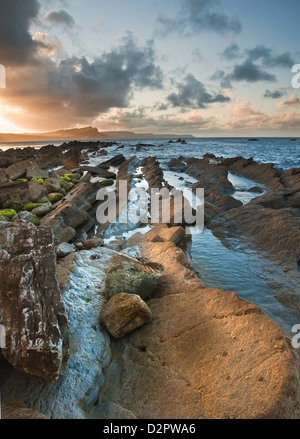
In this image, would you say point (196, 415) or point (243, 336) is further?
point (243, 336)

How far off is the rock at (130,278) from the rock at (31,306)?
4.36 ft

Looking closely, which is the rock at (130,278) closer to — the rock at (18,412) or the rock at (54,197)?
the rock at (18,412)

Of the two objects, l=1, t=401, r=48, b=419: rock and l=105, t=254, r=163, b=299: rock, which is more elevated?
l=105, t=254, r=163, b=299: rock

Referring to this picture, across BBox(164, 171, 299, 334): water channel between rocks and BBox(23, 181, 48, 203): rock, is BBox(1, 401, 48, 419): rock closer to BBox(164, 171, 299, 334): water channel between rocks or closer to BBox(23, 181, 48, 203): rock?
BBox(164, 171, 299, 334): water channel between rocks

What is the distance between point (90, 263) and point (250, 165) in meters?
24.8

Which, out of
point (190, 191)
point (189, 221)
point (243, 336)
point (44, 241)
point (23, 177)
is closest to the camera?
point (243, 336)

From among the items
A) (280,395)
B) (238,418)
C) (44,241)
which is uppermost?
(44,241)

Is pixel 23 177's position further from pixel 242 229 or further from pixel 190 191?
pixel 242 229

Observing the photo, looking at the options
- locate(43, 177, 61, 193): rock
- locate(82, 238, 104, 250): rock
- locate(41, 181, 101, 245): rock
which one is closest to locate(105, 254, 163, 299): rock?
locate(82, 238, 104, 250): rock

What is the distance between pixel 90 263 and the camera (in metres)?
7.43

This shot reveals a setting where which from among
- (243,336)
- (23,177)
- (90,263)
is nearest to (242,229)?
(90,263)

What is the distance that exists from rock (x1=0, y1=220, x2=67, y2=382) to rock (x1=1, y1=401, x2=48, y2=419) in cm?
41

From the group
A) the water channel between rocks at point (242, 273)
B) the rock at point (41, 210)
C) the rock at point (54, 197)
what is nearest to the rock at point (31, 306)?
the water channel between rocks at point (242, 273)

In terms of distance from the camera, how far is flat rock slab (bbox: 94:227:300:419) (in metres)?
3.57
